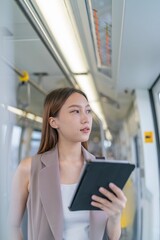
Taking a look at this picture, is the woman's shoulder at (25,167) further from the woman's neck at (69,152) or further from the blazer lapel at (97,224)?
the blazer lapel at (97,224)

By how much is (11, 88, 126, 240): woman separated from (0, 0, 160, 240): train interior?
13cm

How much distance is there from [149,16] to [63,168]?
115cm

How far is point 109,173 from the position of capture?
0.97 meters

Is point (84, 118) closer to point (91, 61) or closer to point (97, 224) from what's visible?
point (97, 224)

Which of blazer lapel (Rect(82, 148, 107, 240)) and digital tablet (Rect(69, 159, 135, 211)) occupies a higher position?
digital tablet (Rect(69, 159, 135, 211))

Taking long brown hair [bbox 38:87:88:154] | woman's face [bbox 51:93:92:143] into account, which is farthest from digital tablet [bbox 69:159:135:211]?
long brown hair [bbox 38:87:88:154]

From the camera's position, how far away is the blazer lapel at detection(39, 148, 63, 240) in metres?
1.08

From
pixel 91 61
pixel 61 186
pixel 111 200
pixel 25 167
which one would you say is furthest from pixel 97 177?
pixel 91 61

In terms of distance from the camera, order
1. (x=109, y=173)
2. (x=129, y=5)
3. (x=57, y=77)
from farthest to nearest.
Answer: (x=57, y=77) → (x=129, y=5) → (x=109, y=173)

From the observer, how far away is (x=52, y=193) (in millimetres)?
1128

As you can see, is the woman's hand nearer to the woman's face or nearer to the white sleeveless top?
the white sleeveless top

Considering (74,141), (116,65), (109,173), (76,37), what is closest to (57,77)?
(116,65)

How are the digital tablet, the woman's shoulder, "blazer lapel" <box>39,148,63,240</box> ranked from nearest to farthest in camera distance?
the digital tablet → "blazer lapel" <box>39,148,63,240</box> → the woman's shoulder

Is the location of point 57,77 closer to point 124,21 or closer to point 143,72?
point 143,72
